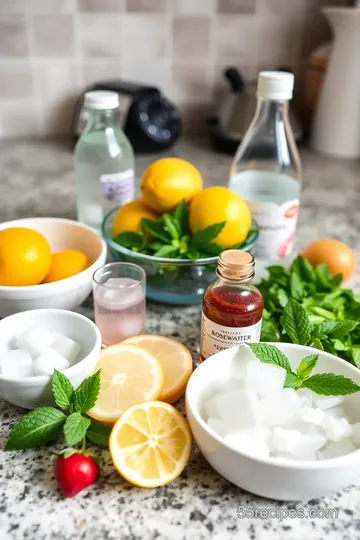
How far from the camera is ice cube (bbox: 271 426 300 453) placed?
51 centimetres

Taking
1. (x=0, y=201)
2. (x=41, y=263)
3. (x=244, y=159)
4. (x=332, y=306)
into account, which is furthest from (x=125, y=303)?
(x=0, y=201)

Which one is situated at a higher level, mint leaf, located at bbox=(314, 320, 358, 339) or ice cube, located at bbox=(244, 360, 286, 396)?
ice cube, located at bbox=(244, 360, 286, 396)

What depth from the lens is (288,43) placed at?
1.54 metres

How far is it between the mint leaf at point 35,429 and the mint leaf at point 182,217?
332 millimetres

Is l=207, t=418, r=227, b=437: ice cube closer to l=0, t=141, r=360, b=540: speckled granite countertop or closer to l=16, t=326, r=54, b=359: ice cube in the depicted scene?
l=0, t=141, r=360, b=540: speckled granite countertop

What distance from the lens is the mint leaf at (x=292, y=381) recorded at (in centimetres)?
56

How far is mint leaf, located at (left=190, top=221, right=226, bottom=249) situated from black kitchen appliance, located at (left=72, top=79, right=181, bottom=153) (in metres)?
0.72

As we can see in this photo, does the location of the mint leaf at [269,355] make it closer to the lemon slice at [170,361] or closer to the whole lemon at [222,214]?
the lemon slice at [170,361]

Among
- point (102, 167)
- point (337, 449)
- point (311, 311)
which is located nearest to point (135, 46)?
point (102, 167)

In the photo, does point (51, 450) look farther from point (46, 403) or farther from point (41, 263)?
point (41, 263)

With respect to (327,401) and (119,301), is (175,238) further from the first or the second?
(327,401)

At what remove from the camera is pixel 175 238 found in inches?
30.6

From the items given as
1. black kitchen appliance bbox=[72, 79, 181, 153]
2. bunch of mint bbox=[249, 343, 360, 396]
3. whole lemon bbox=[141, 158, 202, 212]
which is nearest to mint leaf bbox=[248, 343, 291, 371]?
bunch of mint bbox=[249, 343, 360, 396]

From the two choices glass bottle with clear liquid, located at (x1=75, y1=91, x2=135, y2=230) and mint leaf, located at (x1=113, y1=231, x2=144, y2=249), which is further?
glass bottle with clear liquid, located at (x1=75, y1=91, x2=135, y2=230)
